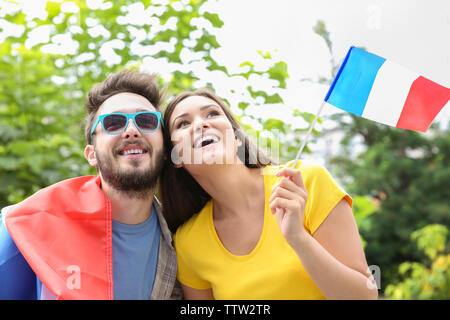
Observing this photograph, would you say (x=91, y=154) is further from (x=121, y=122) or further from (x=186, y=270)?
(x=186, y=270)

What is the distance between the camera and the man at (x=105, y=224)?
181cm

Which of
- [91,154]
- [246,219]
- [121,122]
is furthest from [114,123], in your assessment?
[246,219]

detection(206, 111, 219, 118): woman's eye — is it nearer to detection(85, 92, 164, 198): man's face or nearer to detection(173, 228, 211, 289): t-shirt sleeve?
detection(85, 92, 164, 198): man's face

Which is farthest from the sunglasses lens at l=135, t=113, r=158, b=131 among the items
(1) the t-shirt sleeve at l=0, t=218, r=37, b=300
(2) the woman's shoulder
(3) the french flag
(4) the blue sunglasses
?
(3) the french flag

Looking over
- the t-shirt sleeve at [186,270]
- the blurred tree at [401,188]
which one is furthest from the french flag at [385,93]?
the blurred tree at [401,188]

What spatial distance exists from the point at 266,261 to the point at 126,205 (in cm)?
77

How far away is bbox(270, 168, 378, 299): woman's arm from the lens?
154cm

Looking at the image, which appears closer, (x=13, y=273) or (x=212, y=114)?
(x=13, y=273)

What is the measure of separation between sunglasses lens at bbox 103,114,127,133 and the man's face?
32mm

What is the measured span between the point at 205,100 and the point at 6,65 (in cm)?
157

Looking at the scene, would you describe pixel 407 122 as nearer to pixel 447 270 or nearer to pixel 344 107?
pixel 344 107

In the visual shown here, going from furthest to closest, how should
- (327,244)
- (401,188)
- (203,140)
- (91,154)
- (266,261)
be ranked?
1. (401,188)
2. (91,154)
3. (203,140)
4. (266,261)
5. (327,244)

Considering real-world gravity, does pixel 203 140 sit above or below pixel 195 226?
above

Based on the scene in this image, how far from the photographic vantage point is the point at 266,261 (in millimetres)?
1857
